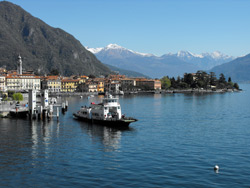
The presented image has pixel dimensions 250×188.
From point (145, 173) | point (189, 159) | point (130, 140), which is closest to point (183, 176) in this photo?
point (145, 173)

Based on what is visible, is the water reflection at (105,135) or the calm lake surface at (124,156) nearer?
the calm lake surface at (124,156)

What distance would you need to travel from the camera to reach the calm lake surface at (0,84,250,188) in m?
32.7

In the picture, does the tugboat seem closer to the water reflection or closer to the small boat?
the water reflection

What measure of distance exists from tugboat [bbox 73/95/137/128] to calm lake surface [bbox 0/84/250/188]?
2164 millimetres

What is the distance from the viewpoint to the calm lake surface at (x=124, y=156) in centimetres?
3266

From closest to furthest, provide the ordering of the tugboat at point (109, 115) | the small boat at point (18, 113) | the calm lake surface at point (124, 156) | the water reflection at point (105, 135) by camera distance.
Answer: the calm lake surface at point (124, 156) < the water reflection at point (105, 135) < the tugboat at point (109, 115) < the small boat at point (18, 113)

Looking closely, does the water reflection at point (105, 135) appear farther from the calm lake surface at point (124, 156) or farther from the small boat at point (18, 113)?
the small boat at point (18, 113)

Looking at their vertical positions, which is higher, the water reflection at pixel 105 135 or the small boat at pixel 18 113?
the small boat at pixel 18 113

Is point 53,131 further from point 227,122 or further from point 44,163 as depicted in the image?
point 227,122

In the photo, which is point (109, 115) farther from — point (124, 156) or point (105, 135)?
point (124, 156)

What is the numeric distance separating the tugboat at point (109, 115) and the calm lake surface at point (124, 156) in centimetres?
216

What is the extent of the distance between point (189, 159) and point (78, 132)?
2387 centimetres

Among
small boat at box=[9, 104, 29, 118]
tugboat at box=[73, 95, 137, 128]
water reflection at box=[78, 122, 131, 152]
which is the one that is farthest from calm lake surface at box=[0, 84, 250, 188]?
small boat at box=[9, 104, 29, 118]

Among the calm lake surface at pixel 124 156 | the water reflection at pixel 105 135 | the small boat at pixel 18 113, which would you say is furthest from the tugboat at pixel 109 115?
→ the small boat at pixel 18 113
